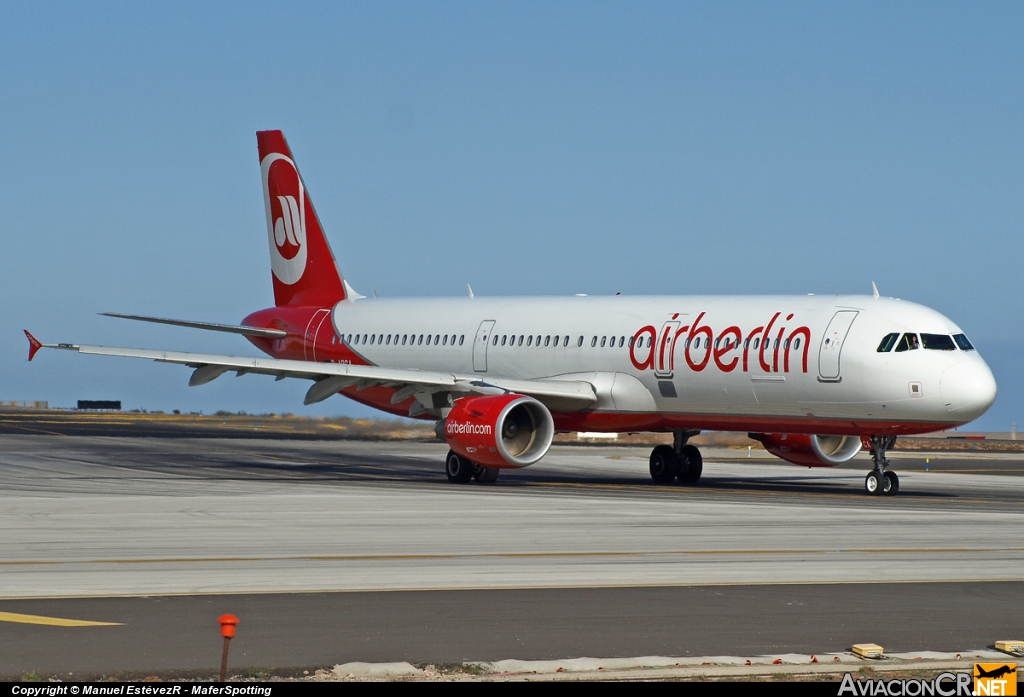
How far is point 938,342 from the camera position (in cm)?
2816

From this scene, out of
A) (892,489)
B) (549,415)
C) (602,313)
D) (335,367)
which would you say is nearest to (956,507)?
(892,489)

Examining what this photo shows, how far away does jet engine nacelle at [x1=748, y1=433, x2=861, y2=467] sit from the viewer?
3366 centimetres

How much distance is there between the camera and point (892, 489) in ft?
93.8

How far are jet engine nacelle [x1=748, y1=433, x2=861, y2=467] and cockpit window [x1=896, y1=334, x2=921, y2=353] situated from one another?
228 inches

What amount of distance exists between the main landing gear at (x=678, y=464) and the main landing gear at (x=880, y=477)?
5663mm

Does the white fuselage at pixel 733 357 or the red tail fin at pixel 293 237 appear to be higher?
the red tail fin at pixel 293 237

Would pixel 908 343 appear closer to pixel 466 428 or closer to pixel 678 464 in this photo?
pixel 678 464

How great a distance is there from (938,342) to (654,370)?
6.40 meters

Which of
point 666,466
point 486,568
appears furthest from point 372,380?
point 486,568

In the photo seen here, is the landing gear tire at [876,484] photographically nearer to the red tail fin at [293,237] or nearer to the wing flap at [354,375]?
the wing flap at [354,375]

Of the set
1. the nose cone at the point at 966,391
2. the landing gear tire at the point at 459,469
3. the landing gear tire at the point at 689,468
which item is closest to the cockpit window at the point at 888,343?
the nose cone at the point at 966,391

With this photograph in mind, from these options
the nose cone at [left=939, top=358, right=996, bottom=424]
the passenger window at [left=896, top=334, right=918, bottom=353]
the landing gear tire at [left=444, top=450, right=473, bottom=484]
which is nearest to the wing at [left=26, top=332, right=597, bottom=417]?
the landing gear tire at [left=444, top=450, right=473, bottom=484]

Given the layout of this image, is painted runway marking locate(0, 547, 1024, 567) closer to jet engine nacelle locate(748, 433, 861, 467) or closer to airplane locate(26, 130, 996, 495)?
airplane locate(26, 130, 996, 495)

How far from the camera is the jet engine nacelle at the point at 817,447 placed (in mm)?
33656
